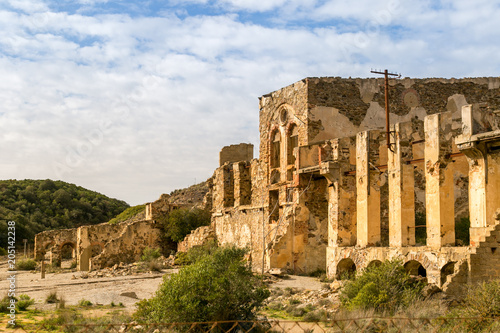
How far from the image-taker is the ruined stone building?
598 inches

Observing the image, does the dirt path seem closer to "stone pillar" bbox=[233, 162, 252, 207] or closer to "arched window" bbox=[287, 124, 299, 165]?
"stone pillar" bbox=[233, 162, 252, 207]

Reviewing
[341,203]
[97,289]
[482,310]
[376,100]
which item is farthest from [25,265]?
[482,310]

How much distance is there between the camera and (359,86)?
25.8 metres

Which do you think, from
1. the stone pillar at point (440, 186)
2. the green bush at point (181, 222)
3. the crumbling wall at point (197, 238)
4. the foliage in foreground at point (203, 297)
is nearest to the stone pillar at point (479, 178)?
the stone pillar at point (440, 186)

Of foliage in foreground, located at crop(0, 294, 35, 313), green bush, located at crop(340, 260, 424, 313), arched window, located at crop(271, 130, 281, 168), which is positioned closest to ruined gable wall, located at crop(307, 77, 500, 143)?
arched window, located at crop(271, 130, 281, 168)

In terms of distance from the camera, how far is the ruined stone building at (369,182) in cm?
1520

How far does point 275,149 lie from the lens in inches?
1103

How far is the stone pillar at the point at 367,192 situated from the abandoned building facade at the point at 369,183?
3cm

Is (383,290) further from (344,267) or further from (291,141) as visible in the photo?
(291,141)

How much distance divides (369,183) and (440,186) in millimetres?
3238

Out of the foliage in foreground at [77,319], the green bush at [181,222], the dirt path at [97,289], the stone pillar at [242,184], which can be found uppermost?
the stone pillar at [242,184]

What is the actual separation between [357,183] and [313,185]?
12.4ft

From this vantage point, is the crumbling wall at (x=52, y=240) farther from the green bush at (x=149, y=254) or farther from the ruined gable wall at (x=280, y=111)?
the ruined gable wall at (x=280, y=111)

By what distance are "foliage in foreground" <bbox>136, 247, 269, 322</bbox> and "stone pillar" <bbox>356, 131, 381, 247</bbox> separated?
707cm
